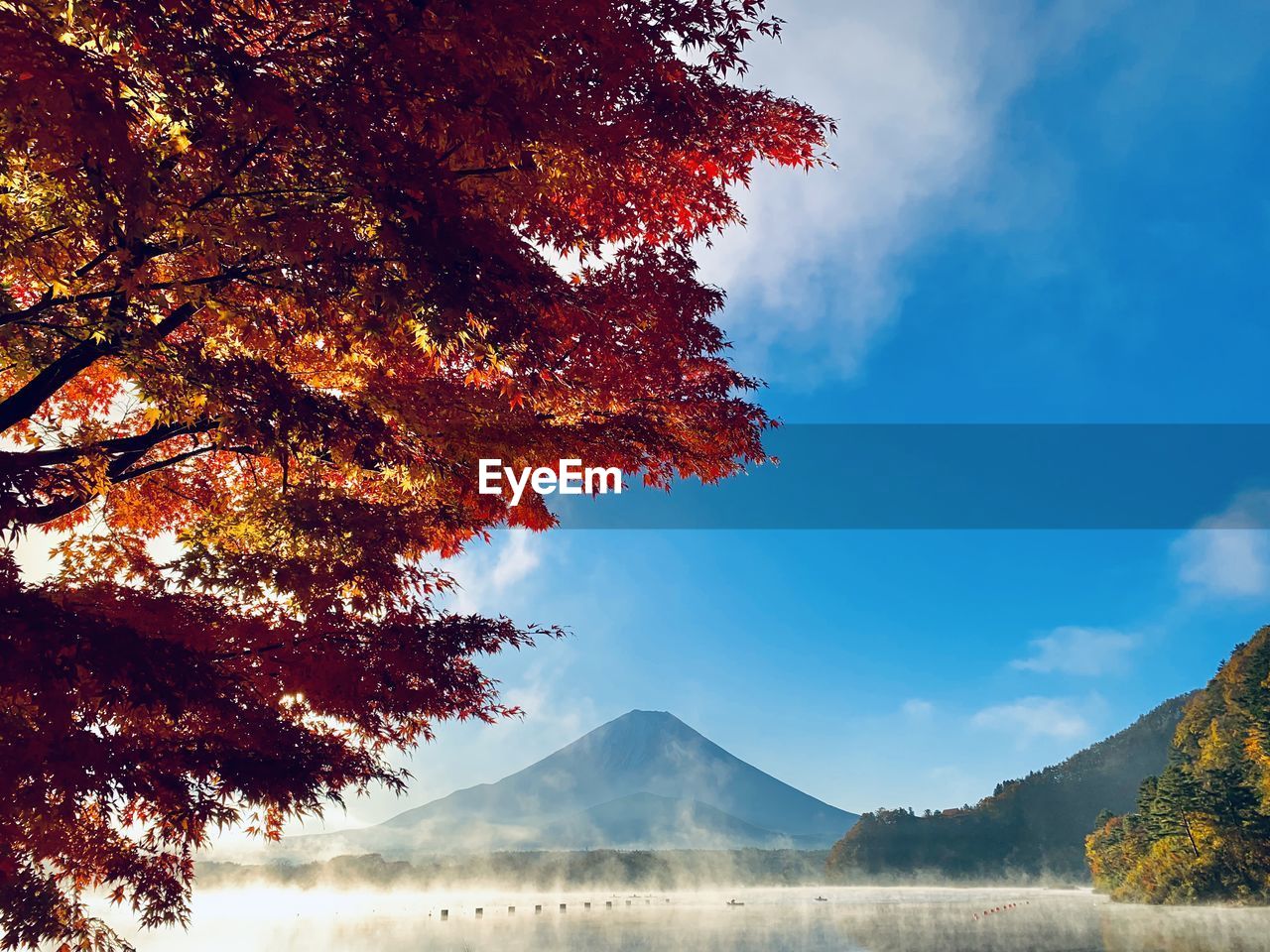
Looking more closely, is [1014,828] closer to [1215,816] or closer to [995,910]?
[995,910]

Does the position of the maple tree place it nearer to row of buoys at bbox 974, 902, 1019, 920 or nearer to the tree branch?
the tree branch

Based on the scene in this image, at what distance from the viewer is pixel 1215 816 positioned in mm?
35938

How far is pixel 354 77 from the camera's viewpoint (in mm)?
4445

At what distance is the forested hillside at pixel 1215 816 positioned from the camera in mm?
35312

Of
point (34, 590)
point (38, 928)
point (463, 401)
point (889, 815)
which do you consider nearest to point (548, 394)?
point (463, 401)

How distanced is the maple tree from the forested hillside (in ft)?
131

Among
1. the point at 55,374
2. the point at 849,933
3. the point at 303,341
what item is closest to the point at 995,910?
the point at 849,933

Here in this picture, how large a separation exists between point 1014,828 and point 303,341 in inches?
4113

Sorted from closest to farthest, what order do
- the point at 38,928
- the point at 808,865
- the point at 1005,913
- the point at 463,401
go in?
the point at 463,401 < the point at 38,928 < the point at 1005,913 < the point at 808,865

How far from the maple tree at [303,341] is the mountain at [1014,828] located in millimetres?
97688

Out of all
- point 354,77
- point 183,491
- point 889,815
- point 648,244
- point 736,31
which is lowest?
point 889,815

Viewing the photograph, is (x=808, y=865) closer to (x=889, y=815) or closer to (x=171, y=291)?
(x=889, y=815)

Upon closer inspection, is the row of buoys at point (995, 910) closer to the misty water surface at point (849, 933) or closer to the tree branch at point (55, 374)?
the misty water surface at point (849, 933)

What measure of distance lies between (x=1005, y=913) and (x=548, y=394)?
56.3 m
